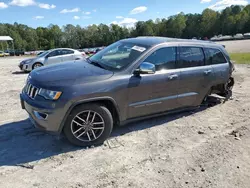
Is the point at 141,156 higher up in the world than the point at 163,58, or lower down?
lower down

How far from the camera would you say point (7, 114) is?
5.58 metres

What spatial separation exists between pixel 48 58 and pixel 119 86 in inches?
440

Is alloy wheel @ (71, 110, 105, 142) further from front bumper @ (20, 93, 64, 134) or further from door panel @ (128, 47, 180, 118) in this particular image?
door panel @ (128, 47, 180, 118)

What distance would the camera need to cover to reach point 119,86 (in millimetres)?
4062

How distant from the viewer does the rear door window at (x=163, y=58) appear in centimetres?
452

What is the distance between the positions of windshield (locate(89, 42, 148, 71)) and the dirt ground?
49.9 inches

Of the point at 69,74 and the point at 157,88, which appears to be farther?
the point at 157,88

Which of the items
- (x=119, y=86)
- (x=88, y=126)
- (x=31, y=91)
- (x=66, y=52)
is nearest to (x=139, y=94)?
(x=119, y=86)

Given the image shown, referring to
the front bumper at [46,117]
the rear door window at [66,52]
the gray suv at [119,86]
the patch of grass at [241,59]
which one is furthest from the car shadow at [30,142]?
the rear door window at [66,52]

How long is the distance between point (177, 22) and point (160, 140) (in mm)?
107616

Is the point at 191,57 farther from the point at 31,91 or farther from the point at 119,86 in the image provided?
the point at 31,91

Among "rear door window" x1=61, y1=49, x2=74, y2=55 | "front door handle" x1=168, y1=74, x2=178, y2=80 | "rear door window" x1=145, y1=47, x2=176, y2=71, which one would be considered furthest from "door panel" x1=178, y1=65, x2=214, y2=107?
"rear door window" x1=61, y1=49, x2=74, y2=55

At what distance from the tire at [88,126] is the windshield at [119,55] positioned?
838 mm

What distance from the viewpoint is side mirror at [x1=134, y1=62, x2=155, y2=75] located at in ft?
13.8
